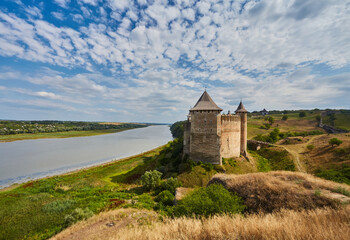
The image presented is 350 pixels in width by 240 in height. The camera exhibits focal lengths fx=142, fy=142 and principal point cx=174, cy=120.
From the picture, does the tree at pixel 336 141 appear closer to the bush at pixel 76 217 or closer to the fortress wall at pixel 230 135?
the fortress wall at pixel 230 135

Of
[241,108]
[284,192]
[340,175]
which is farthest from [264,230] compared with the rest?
[241,108]

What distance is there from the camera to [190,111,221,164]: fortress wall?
1583 cm

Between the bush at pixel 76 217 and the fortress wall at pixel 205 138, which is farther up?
the fortress wall at pixel 205 138

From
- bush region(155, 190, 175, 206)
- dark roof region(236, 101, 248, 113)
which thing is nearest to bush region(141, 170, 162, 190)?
bush region(155, 190, 175, 206)

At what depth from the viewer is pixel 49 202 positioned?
44.7 feet

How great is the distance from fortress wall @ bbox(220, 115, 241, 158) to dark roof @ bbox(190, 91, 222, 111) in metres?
2.08

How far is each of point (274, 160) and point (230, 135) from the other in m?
9.28

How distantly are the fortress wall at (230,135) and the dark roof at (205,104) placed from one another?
208 centimetres

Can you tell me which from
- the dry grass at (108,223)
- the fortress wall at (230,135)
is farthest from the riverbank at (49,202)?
the fortress wall at (230,135)

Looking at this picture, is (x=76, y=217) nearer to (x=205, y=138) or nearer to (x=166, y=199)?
(x=166, y=199)

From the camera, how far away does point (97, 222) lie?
28.2ft

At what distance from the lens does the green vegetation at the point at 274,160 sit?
1902 cm

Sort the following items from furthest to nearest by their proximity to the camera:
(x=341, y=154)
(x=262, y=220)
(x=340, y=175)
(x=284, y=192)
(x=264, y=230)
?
1. (x=341, y=154)
2. (x=340, y=175)
3. (x=284, y=192)
4. (x=262, y=220)
5. (x=264, y=230)

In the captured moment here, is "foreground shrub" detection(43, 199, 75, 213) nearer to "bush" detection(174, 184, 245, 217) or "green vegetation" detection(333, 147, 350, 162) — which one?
"bush" detection(174, 184, 245, 217)
